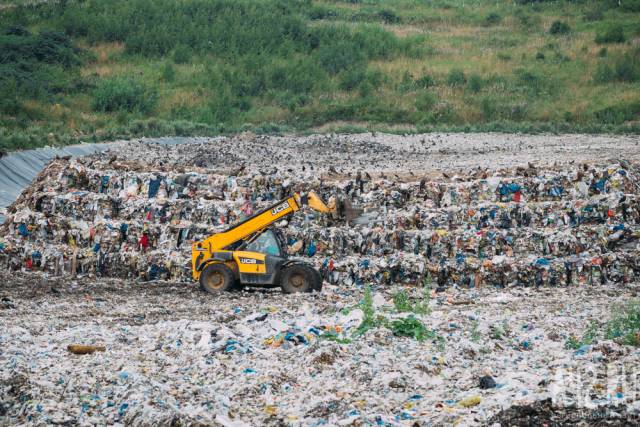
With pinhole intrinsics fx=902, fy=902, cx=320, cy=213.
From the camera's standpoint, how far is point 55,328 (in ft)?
34.8

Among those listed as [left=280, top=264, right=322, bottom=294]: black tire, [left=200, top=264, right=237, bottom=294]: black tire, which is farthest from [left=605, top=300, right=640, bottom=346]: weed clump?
[left=200, top=264, right=237, bottom=294]: black tire

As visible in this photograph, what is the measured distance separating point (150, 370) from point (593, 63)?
99.3ft

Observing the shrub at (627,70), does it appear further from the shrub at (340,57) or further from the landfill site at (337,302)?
the landfill site at (337,302)

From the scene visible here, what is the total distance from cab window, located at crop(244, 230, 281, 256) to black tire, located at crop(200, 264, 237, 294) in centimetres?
46

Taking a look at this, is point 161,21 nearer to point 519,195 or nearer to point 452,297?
point 519,195

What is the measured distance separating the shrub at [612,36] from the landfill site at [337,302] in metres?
16.3

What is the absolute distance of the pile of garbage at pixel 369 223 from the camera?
44.9 ft

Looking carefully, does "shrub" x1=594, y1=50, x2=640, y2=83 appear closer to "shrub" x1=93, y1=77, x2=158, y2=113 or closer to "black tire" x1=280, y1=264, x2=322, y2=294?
"shrub" x1=93, y1=77, x2=158, y2=113

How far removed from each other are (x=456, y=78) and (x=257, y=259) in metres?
23.3

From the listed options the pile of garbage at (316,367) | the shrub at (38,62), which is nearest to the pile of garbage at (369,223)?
the pile of garbage at (316,367)

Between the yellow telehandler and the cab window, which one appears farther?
the cab window

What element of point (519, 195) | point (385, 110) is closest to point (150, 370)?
point (519, 195)

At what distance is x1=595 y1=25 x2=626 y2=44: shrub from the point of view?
37.8 m

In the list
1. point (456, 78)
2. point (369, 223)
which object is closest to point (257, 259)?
point (369, 223)
